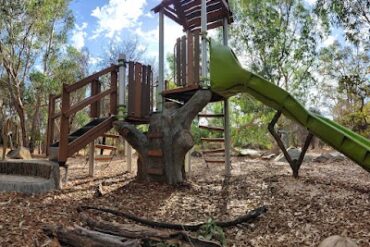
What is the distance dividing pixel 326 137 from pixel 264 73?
9908mm

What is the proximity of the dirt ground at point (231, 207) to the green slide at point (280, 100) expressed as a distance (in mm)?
706

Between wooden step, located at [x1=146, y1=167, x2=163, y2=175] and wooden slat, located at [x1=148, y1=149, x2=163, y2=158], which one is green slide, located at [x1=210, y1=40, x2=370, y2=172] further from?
wooden step, located at [x1=146, y1=167, x2=163, y2=175]

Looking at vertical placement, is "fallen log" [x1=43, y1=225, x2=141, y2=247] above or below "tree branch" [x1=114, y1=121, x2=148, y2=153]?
below

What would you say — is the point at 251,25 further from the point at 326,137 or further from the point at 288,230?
the point at 288,230

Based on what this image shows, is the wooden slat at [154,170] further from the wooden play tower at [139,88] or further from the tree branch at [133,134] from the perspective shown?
the wooden play tower at [139,88]

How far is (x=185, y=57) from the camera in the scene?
21.0ft

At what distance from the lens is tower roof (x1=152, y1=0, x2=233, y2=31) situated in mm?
7199

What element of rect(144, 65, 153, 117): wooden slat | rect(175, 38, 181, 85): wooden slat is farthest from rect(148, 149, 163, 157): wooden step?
rect(175, 38, 181, 85): wooden slat

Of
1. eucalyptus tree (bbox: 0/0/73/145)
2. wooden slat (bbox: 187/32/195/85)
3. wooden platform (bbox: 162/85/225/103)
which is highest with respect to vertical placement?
eucalyptus tree (bbox: 0/0/73/145)

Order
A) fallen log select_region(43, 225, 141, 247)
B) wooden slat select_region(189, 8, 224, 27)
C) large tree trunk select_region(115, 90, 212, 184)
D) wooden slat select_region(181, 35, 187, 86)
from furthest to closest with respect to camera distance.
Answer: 1. wooden slat select_region(189, 8, 224, 27)
2. wooden slat select_region(181, 35, 187, 86)
3. large tree trunk select_region(115, 90, 212, 184)
4. fallen log select_region(43, 225, 141, 247)

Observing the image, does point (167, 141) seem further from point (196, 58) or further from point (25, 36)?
point (25, 36)

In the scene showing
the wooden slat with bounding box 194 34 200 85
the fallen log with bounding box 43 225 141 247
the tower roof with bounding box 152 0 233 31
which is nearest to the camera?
the fallen log with bounding box 43 225 141 247

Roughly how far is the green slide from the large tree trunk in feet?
2.12

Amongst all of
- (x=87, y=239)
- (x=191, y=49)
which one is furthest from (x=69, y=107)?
(x=87, y=239)
